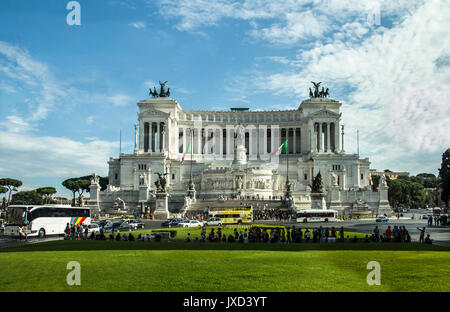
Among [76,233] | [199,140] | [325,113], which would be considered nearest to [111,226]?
[76,233]

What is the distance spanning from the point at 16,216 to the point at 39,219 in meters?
1.98

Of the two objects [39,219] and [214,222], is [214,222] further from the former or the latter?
[39,219]

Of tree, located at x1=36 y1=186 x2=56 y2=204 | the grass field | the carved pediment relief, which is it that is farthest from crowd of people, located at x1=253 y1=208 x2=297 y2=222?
tree, located at x1=36 y1=186 x2=56 y2=204

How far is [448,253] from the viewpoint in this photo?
23.4 m

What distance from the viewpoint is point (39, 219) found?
4103 centimetres

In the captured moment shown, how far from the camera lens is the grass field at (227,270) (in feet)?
48.2

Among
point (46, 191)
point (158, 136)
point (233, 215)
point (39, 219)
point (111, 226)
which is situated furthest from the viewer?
point (46, 191)

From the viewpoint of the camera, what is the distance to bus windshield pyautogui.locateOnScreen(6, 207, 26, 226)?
3966 cm

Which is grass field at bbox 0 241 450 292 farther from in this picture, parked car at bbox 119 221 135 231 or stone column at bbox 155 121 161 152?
stone column at bbox 155 121 161 152

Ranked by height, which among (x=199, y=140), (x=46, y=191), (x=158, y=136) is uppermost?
(x=199, y=140)

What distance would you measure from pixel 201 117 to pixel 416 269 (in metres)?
104

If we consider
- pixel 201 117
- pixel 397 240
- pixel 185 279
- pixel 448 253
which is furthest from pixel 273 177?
pixel 185 279
